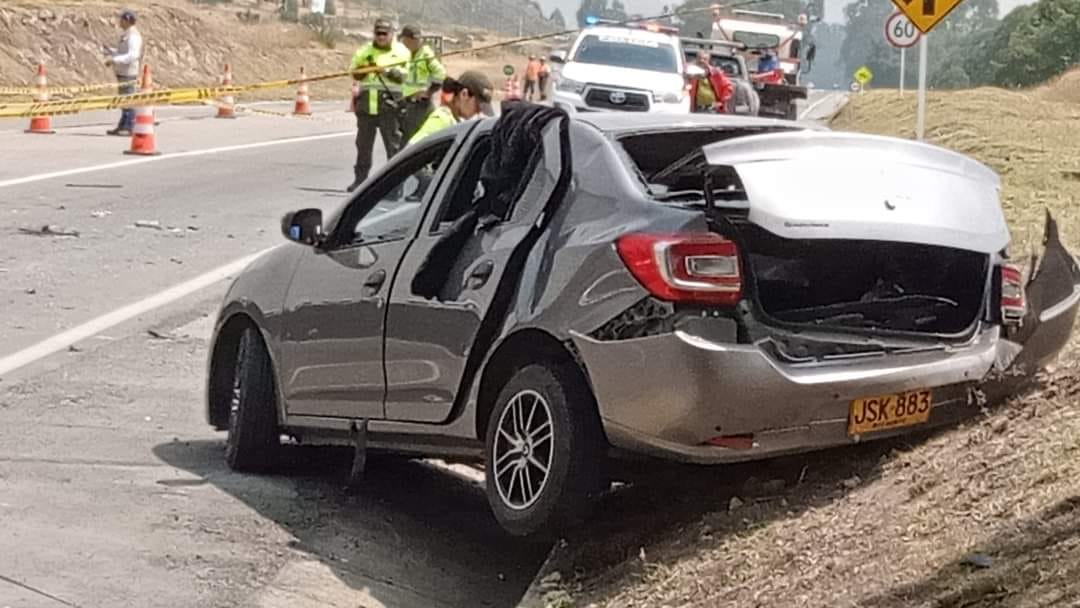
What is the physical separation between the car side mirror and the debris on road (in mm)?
7700

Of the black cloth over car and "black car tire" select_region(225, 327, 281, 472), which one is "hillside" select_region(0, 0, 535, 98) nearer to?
"black car tire" select_region(225, 327, 281, 472)

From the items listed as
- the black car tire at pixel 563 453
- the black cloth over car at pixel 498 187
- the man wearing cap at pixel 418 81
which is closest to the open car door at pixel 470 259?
the black cloth over car at pixel 498 187

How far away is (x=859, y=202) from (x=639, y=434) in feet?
3.56

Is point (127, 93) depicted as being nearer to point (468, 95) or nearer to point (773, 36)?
point (468, 95)

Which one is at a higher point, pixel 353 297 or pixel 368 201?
pixel 368 201

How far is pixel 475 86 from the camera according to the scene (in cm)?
1095

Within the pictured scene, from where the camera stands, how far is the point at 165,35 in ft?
177

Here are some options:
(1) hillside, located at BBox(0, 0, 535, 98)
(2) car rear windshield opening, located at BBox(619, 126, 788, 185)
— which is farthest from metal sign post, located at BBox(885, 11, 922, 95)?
(1) hillside, located at BBox(0, 0, 535, 98)

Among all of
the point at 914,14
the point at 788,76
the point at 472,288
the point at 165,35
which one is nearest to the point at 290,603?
the point at 472,288

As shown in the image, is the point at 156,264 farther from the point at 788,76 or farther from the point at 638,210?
the point at 788,76

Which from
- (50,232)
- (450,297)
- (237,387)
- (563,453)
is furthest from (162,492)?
(50,232)

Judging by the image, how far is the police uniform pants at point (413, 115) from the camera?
17562 millimetres

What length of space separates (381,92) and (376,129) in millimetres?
549

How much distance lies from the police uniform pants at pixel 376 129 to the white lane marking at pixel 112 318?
3341 millimetres
